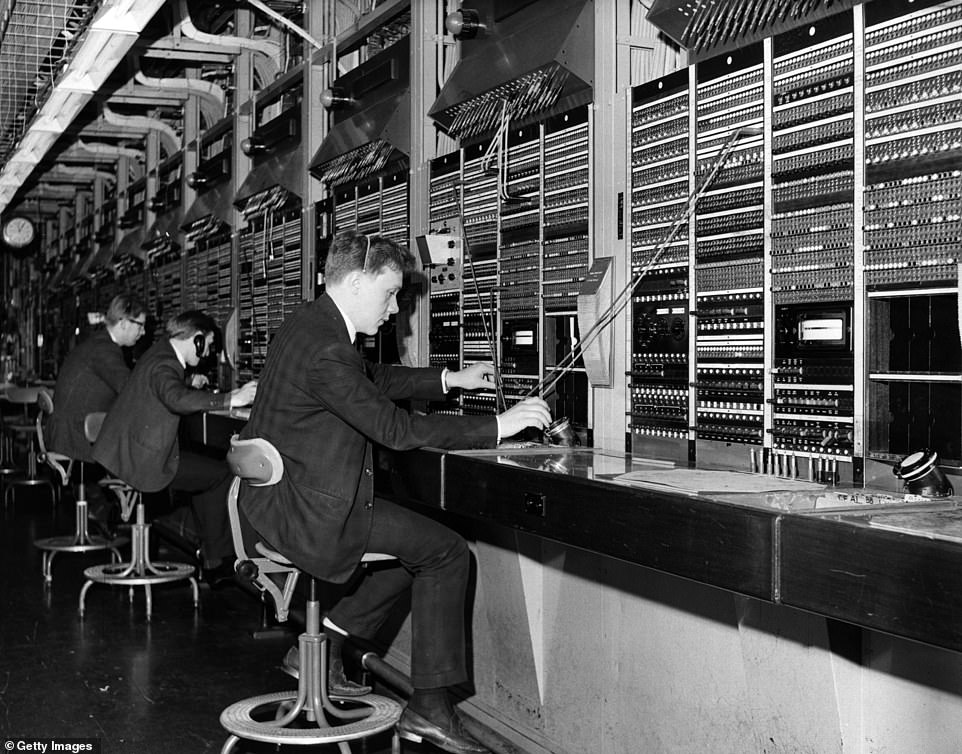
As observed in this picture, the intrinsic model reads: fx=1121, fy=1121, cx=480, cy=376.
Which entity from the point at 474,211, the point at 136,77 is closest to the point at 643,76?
the point at 474,211

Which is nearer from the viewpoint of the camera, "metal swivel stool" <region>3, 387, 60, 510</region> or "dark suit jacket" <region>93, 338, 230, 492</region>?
"dark suit jacket" <region>93, 338, 230, 492</region>

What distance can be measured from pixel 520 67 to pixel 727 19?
85 centimetres

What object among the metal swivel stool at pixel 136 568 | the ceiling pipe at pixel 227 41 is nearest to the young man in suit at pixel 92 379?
the metal swivel stool at pixel 136 568

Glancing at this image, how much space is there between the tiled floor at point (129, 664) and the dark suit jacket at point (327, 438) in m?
0.75

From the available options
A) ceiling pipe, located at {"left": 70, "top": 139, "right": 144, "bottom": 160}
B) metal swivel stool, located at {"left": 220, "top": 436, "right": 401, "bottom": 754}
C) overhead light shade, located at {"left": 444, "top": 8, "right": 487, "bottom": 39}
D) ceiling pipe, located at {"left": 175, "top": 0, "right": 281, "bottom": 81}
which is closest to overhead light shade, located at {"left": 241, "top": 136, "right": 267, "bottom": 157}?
ceiling pipe, located at {"left": 175, "top": 0, "right": 281, "bottom": 81}

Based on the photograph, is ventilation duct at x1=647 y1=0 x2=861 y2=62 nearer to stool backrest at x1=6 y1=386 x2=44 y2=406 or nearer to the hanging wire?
the hanging wire

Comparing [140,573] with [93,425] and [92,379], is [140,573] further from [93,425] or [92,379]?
[92,379]

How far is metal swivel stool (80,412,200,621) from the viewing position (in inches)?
199

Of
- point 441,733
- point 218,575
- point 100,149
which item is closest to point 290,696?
point 441,733

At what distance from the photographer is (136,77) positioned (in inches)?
289

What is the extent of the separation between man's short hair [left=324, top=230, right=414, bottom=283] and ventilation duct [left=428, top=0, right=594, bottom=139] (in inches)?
26.2

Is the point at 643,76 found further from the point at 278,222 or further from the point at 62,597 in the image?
the point at 62,597

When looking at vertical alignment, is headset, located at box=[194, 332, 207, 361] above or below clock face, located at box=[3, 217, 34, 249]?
below

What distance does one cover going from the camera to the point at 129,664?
4.20m
